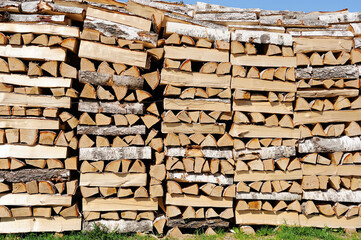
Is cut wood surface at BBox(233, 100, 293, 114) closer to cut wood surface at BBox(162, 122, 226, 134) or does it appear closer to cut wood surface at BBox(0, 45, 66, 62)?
cut wood surface at BBox(162, 122, 226, 134)

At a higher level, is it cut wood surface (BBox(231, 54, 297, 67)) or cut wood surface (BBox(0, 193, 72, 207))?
cut wood surface (BBox(231, 54, 297, 67))

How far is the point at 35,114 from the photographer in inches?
133

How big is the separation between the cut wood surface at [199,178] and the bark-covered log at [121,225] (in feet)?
2.19

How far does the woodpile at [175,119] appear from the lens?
3.38 m

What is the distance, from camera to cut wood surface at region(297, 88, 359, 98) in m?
3.75

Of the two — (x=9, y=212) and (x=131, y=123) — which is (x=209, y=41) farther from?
(x=9, y=212)

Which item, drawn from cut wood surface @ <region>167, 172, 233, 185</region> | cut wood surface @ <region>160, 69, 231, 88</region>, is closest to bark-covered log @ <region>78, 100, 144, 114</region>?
cut wood surface @ <region>160, 69, 231, 88</region>

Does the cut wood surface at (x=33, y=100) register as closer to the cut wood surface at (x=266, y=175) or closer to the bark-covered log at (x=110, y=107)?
the bark-covered log at (x=110, y=107)

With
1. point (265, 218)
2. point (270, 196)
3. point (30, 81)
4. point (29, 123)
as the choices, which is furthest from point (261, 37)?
point (29, 123)

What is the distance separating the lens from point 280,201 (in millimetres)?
3738

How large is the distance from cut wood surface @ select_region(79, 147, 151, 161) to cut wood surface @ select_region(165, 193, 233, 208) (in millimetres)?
620

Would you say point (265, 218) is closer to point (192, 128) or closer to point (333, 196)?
point (333, 196)

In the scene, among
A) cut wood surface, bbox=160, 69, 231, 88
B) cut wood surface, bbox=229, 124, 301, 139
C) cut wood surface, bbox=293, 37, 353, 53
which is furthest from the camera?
cut wood surface, bbox=293, 37, 353, 53

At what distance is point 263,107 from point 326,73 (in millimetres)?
950
